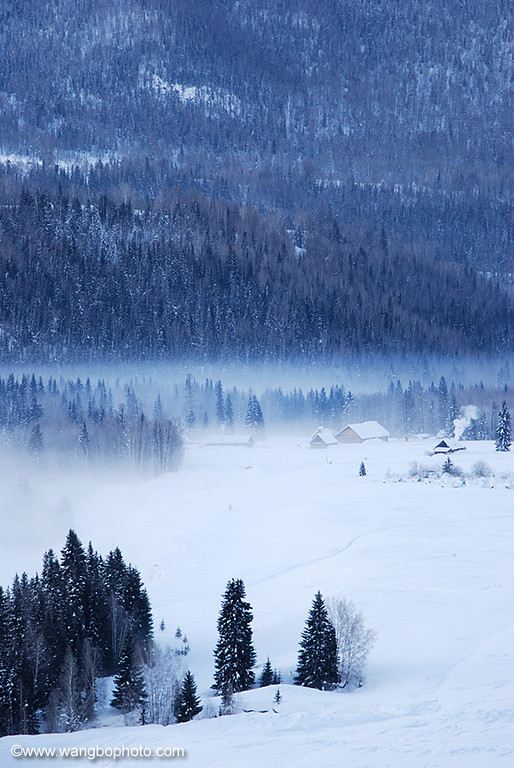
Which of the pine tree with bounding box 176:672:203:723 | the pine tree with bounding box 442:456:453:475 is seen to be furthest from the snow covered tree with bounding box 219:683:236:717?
the pine tree with bounding box 442:456:453:475

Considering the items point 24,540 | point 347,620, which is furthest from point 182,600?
point 24,540

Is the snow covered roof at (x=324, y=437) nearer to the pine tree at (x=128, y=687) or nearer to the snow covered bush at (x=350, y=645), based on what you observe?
the snow covered bush at (x=350, y=645)

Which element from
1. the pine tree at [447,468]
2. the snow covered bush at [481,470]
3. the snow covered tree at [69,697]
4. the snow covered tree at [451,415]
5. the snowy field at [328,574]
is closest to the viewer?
the snowy field at [328,574]

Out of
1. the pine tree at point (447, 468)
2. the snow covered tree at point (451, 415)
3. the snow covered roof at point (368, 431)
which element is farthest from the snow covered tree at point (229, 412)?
the pine tree at point (447, 468)

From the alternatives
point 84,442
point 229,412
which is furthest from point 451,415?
point 84,442

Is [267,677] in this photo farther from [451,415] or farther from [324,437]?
[451,415]

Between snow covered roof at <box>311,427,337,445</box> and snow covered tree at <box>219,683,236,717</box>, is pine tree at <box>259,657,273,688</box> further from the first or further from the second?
snow covered roof at <box>311,427,337,445</box>

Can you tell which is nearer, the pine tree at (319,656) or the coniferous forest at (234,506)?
the coniferous forest at (234,506)
